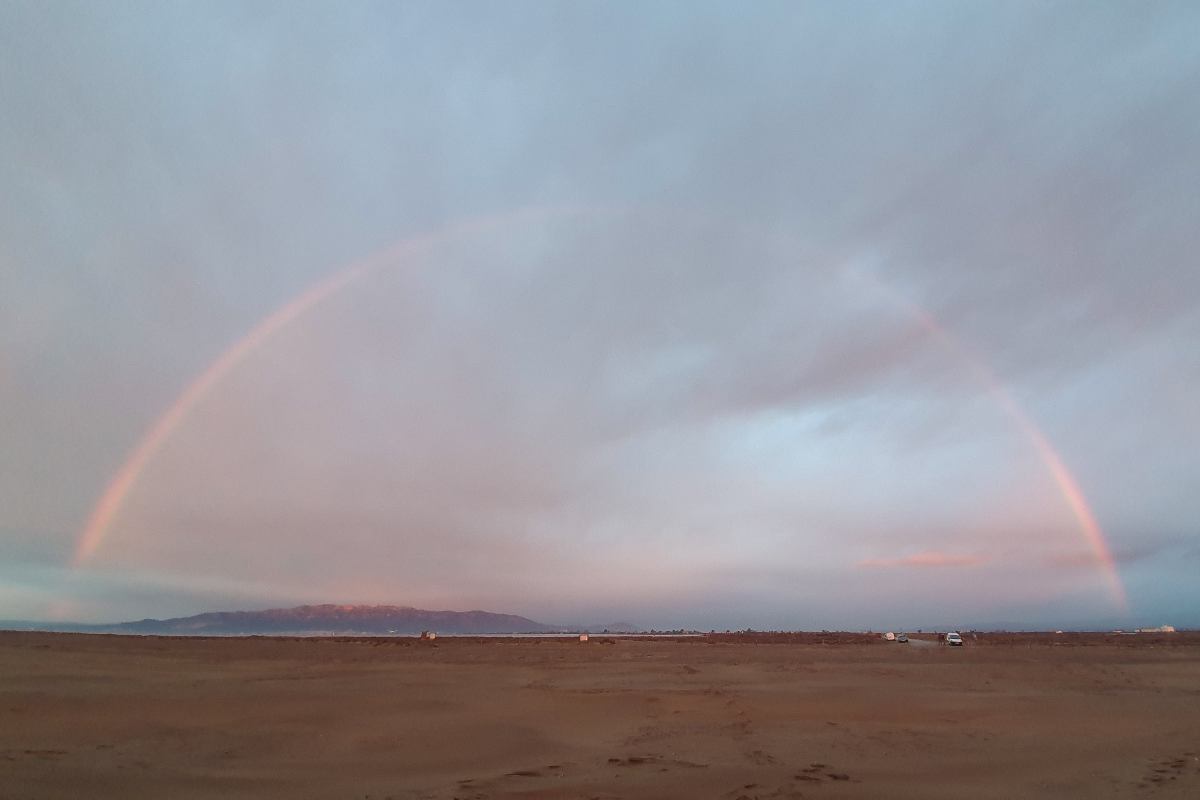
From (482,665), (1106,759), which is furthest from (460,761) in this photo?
(482,665)

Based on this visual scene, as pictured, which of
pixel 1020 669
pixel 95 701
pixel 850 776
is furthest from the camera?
pixel 1020 669

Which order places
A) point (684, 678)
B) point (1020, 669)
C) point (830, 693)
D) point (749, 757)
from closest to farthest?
1. point (749, 757)
2. point (830, 693)
3. point (684, 678)
4. point (1020, 669)

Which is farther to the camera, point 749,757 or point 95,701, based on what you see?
point 95,701

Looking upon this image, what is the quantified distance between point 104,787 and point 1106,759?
56.0ft

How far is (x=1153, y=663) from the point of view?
3819 cm

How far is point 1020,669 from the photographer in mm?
33781

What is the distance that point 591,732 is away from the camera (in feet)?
57.7

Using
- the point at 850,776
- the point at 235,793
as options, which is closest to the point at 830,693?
the point at 850,776

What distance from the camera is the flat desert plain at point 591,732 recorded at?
11.9 m

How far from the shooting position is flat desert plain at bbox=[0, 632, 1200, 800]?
11.9 metres

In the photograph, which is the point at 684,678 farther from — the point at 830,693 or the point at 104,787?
the point at 104,787

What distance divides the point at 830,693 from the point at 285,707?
1622 cm

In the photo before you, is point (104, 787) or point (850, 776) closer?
point (104, 787)

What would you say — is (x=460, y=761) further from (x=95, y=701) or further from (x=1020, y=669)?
(x=1020, y=669)
